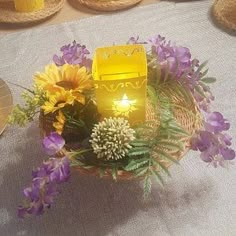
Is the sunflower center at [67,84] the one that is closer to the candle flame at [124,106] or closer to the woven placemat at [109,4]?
the candle flame at [124,106]

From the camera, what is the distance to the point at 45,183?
50 centimetres

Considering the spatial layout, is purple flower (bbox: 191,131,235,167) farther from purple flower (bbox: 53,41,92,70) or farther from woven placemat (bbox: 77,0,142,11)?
woven placemat (bbox: 77,0,142,11)

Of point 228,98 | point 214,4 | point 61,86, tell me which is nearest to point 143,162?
point 61,86

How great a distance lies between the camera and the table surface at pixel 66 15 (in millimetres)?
940

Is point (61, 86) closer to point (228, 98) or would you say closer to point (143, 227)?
point (143, 227)

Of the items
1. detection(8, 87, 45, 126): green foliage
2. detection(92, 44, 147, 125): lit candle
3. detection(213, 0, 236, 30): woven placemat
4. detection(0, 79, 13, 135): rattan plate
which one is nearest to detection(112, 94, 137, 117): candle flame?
detection(92, 44, 147, 125): lit candle

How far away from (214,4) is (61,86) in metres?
0.53

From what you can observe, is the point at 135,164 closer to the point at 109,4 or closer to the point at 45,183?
the point at 45,183

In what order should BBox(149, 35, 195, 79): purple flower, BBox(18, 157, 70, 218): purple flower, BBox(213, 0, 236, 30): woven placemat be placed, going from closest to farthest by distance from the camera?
BBox(18, 157, 70, 218): purple flower, BBox(149, 35, 195, 79): purple flower, BBox(213, 0, 236, 30): woven placemat

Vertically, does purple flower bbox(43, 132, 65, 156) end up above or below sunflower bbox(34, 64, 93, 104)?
below

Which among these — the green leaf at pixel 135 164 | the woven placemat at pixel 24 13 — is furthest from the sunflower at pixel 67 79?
the woven placemat at pixel 24 13

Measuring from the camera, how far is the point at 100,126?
52 centimetres

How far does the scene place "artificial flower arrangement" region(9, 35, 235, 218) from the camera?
0.51 m

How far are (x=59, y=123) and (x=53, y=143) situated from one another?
42 mm
